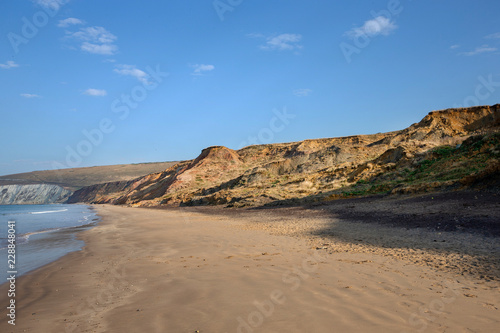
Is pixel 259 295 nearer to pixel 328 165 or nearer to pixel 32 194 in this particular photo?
pixel 328 165

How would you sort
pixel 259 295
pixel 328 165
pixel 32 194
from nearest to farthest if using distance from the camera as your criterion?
pixel 259 295, pixel 328 165, pixel 32 194

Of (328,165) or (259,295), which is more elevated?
(328,165)

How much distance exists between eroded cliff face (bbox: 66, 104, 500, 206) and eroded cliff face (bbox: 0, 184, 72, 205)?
10327 centimetres

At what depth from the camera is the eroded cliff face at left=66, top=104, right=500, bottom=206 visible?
86.6ft

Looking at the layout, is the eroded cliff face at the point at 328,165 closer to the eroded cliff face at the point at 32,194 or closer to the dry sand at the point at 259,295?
the dry sand at the point at 259,295

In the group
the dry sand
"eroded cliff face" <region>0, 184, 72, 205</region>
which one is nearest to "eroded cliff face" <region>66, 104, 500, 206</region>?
the dry sand

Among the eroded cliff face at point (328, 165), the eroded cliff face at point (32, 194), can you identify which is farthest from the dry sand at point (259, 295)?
the eroded cliff face at point (32, 194)

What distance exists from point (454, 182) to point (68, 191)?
567ft

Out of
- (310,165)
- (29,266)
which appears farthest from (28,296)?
(310,165)

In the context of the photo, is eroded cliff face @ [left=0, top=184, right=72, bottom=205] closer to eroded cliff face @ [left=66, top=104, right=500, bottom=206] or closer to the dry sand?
eroded cliff face @ [left=66, top=104, right=500, bottom=206]

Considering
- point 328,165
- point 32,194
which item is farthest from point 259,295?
point 32,194

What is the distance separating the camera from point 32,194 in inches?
5915

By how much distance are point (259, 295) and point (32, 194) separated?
183 meters

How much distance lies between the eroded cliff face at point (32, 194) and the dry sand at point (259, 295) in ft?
547
